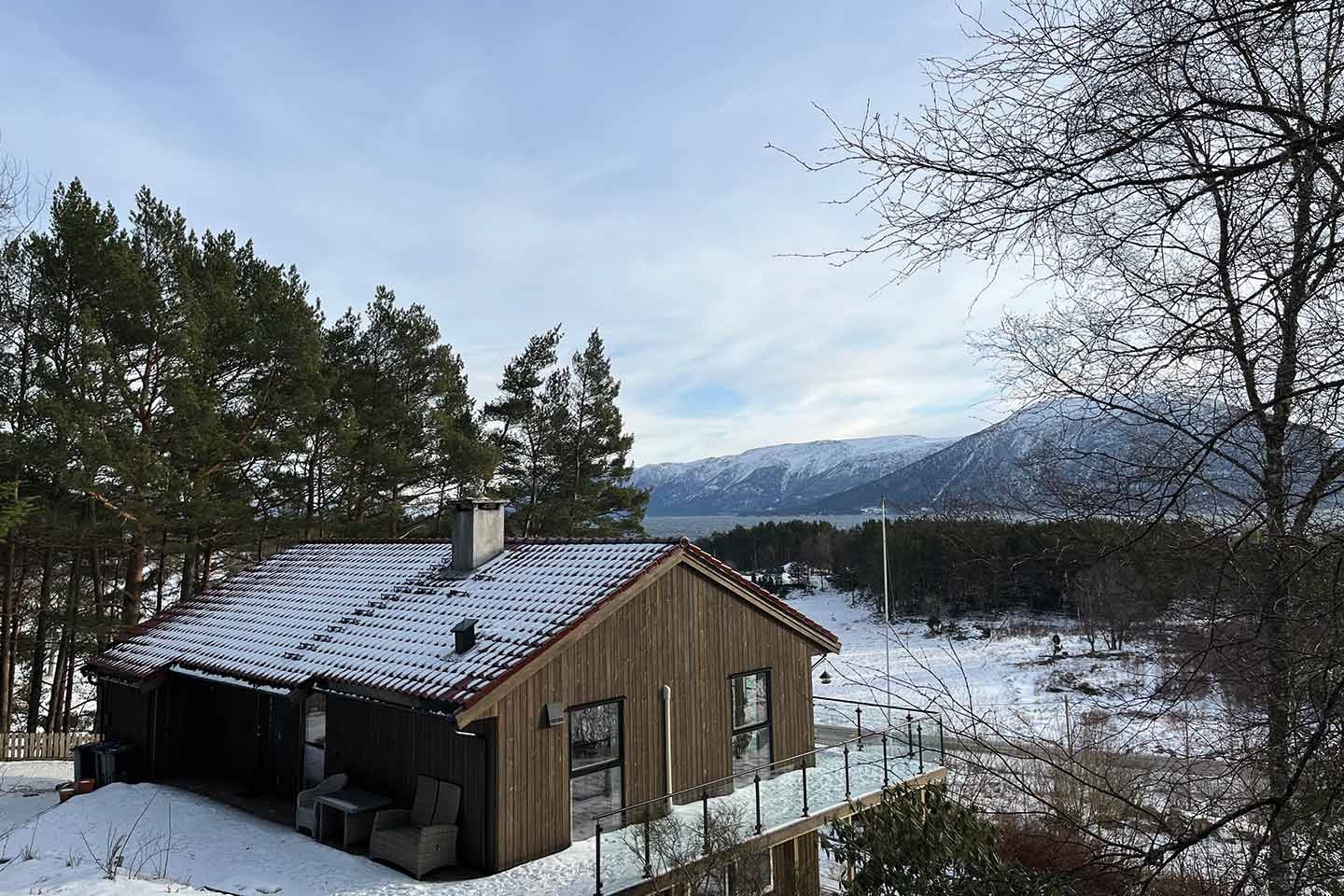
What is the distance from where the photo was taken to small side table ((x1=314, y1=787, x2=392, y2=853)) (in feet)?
35.5

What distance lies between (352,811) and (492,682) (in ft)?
8.95

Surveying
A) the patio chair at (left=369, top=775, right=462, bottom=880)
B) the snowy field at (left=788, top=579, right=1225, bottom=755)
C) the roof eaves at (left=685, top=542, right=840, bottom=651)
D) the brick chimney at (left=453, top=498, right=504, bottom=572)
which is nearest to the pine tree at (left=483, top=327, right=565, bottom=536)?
the snowy field at (left=788, top=579, right=1225, bottom=755)

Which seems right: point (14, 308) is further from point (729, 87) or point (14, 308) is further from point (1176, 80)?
point (1176, 80)

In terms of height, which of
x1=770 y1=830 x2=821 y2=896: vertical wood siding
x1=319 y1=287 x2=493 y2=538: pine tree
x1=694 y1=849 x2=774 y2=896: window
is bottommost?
x1=770 y1=830 x2=821 y2=896: vertical wood siding

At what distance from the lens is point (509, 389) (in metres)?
31.5

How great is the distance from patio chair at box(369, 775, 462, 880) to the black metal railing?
1.83m

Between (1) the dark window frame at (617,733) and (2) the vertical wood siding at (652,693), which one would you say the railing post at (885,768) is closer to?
(2) the vertical wood siding at (652,693)

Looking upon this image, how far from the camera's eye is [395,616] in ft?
44.1

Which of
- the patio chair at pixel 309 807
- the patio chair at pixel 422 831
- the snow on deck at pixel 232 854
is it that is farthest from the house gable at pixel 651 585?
the patio chair at pixel 309 807

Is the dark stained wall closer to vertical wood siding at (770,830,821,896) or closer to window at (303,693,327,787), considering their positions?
window at (303,693,327,787)

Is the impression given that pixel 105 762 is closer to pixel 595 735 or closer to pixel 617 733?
pixel 595 735

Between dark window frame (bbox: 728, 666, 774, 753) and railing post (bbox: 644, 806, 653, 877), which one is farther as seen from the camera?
dark window frame (bbox: 728, 666, 774, 753)

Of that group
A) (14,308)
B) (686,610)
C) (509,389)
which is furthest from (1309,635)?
(509,389)

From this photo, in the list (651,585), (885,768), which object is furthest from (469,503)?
(885,768)
